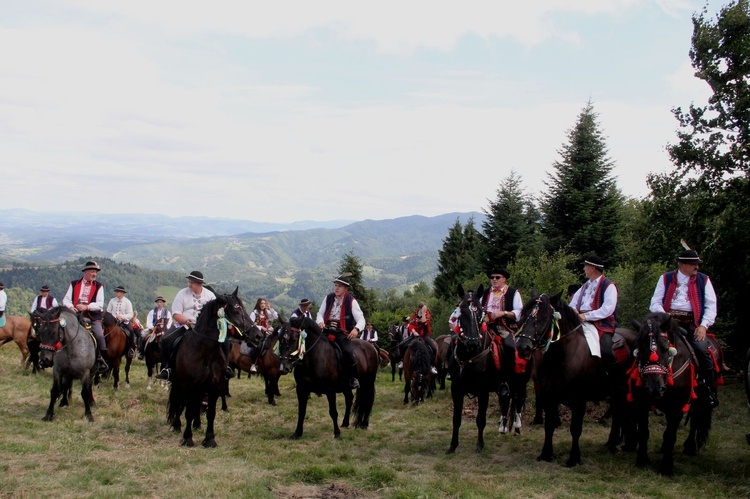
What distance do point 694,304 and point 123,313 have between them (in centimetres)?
1522

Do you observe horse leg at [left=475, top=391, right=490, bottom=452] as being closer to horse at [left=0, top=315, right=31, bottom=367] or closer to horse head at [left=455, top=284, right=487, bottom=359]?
horse head at [left=455, top=284, right=487, bottom=359]

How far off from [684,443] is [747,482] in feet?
6.49

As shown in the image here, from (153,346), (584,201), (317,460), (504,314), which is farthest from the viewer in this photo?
(584,201)

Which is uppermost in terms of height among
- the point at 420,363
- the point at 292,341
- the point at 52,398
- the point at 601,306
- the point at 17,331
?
the point at 601,306

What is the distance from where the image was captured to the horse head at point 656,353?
8.18m

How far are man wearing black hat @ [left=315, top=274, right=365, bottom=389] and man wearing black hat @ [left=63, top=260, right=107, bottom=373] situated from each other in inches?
207

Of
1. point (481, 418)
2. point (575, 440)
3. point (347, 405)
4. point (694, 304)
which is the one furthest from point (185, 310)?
point (694, 304)

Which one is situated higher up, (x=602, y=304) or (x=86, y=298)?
(x=602, y=304)

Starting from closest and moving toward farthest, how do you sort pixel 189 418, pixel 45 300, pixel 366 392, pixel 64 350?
pixel 189 418 → pixel 64 350 → pixel 366 392 → pixel 45 300

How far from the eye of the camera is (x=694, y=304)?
911cm

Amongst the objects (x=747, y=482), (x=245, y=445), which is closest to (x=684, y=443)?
(x=747, y=482)

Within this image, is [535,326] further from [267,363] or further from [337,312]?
[267,363]

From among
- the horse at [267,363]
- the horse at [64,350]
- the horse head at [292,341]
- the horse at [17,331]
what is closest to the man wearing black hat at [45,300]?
the horse at [17,331]

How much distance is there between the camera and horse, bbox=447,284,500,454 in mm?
9734
